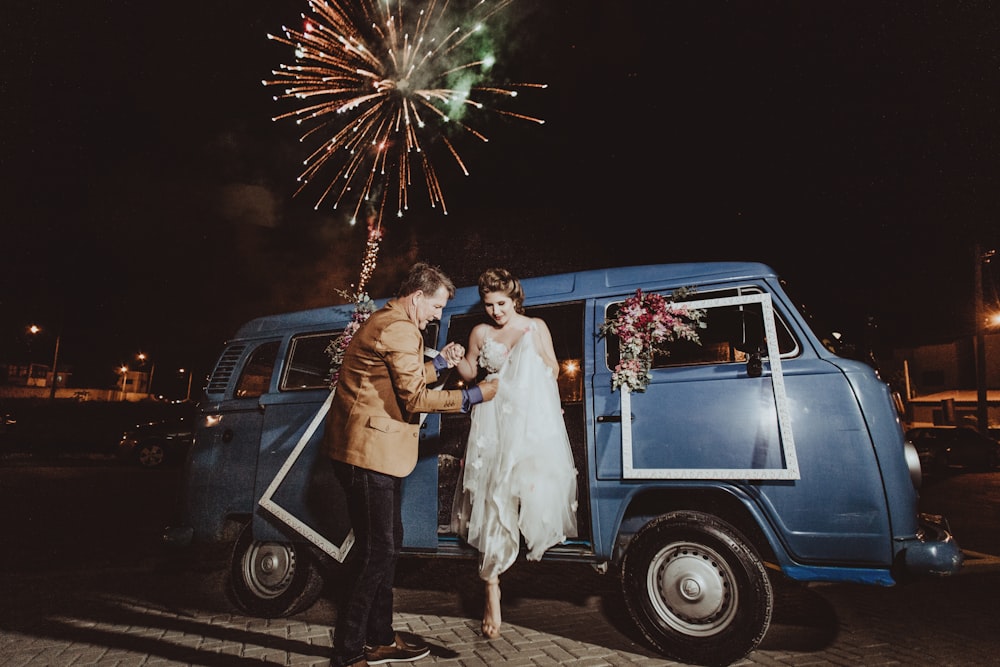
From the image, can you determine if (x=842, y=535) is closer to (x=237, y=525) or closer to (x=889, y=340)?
(x=237, y=525)

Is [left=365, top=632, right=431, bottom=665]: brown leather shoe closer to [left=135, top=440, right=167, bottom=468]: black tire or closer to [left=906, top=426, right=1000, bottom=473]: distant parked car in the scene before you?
[left=135, top=440, right=167, bottom=468]: black tire

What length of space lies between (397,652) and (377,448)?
1.31 m

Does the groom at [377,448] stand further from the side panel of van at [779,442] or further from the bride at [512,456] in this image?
the side panel of van at [779,442]

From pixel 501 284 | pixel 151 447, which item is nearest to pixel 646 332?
pixel 501 284

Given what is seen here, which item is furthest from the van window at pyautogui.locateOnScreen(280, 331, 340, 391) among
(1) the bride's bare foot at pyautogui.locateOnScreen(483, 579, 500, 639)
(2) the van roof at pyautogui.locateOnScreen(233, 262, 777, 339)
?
(1) the bride's bare foot at pyautogui.locateOnScreen(483, 579, 500, 639)

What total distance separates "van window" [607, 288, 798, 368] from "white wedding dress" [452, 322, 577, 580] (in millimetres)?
634

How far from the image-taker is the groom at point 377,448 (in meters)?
3.16

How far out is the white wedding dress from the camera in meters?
3.86

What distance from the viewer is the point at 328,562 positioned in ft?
14.9

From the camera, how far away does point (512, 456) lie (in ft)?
13.0

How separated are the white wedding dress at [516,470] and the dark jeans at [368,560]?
0.80 m

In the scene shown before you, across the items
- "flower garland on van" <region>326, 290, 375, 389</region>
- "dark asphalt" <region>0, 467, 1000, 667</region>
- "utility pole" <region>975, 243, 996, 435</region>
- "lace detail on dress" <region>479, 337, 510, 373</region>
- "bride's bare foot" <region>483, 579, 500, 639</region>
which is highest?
"utility pole" <region>975, 243, 996, 435</region>

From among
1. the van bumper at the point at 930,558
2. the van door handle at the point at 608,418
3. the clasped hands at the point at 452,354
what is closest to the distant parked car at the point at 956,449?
the van bumper at the point at 930,558

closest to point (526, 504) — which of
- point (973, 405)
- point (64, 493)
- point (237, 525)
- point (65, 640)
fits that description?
point (237, 525)
